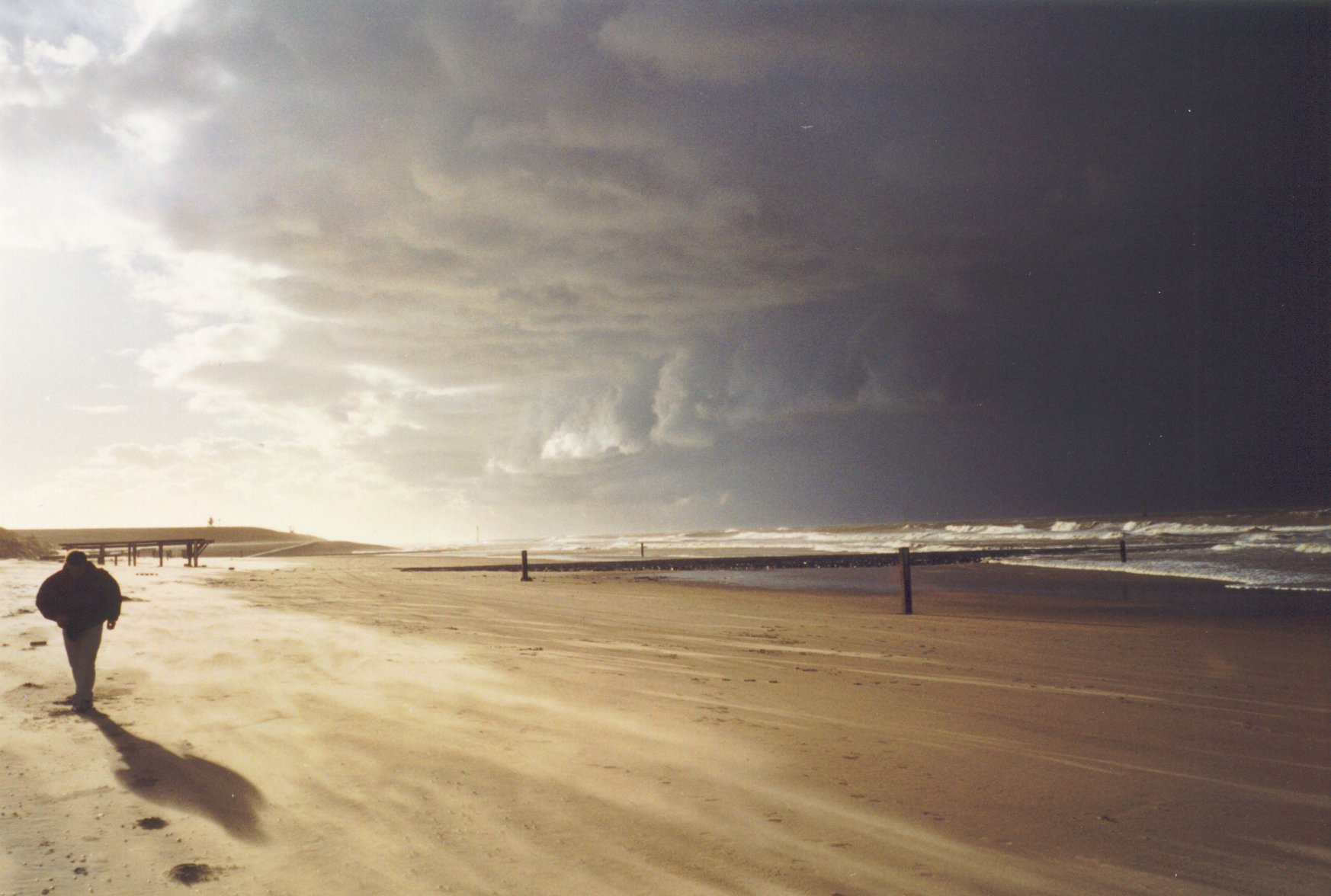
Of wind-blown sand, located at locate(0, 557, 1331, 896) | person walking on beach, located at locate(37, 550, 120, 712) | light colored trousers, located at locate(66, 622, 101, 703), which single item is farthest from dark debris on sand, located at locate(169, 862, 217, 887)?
light colored trousers, located at locate(66, 622, 101, 703)

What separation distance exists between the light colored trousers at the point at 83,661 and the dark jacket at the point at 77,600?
0.27ft

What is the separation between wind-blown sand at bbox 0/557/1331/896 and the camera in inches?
186

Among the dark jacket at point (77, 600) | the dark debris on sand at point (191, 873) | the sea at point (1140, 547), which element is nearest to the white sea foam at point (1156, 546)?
the sea at point (1140, 547)

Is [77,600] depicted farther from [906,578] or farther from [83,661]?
[906,578]

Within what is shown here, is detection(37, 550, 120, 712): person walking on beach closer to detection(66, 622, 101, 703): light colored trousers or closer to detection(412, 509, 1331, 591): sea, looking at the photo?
detection(66, 622, 101, 703): light colored trousers

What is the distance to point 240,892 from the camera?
4.35m

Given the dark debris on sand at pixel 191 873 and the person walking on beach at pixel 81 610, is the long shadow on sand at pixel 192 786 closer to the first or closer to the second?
the dark debris on sand at pixel 191 873

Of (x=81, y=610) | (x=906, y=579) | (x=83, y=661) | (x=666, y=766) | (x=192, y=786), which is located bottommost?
(x=666, y=766)

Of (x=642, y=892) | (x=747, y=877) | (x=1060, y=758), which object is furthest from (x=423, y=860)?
(x=1060, y=758)

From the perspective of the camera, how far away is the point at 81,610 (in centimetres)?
875

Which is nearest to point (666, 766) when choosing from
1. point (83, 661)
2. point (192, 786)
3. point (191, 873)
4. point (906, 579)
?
point (191, 873)

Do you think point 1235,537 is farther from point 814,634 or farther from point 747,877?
point 747,877

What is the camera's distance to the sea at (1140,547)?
2948cm

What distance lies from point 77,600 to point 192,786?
406cm
